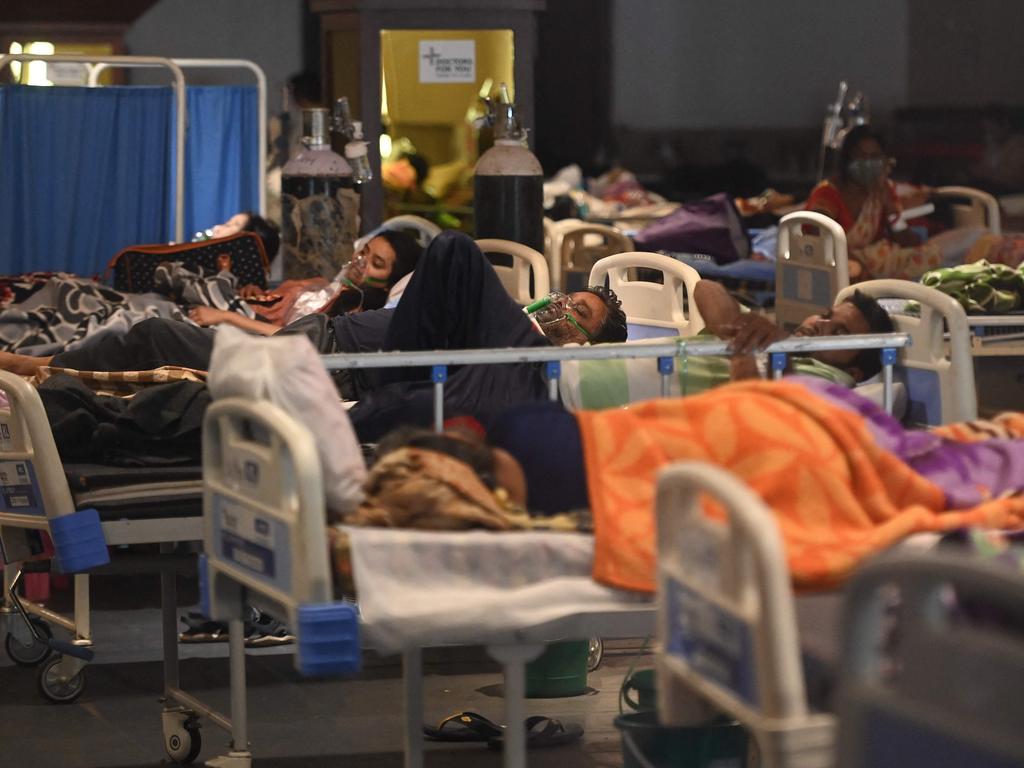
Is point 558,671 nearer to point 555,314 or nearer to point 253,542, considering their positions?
point 555,314

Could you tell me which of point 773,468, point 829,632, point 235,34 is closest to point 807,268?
point 773,468

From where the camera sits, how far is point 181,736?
12.3 feet

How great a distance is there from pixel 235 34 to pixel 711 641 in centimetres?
854

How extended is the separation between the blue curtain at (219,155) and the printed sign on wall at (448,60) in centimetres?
91

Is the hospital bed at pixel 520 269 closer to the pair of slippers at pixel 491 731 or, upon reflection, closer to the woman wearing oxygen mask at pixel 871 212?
the pair of slippers at pixel 491 731

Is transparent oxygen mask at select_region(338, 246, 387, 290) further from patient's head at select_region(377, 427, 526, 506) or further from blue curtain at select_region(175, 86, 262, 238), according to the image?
patient's head at select_region(377, 427, 526, 506)

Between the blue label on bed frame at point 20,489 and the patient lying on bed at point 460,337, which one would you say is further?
the patient lying on bed at point 460,337

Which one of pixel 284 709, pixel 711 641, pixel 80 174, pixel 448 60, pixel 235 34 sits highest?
pixel 235 34

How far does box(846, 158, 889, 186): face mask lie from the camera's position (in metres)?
6.46

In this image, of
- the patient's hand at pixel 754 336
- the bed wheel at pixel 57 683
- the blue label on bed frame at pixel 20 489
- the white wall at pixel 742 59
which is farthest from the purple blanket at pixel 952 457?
the white wall at pixel 742 59

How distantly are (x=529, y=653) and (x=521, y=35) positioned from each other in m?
3.54

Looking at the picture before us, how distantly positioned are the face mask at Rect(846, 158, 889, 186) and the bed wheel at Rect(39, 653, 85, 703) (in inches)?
146

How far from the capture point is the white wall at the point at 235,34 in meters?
10.1

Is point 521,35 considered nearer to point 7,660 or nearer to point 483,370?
point 483,370
